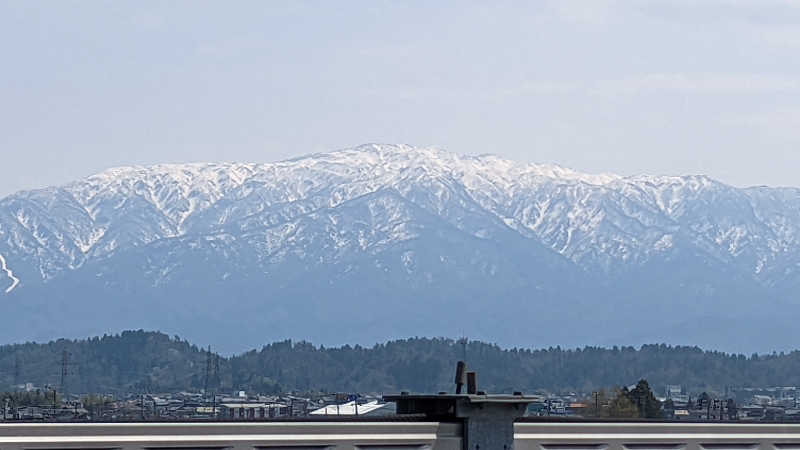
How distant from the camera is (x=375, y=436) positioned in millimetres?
32719

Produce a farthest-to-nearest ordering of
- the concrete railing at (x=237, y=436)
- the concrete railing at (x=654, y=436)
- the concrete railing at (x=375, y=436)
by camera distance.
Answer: the concrete railing at (x=654, y=436), the concrete railing at (x=375, y=436), the concrete railing at (x=237, y=436)

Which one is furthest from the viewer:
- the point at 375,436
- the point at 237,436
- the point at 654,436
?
the point at 654,436

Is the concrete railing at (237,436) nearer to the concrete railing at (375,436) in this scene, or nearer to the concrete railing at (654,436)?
the concrete railing at (375,436)

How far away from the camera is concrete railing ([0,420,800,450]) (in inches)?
1171

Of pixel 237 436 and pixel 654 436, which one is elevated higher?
pixel 654 436

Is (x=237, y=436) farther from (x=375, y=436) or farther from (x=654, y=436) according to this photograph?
(x=654, y=436)

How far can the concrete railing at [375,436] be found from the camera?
2975cm

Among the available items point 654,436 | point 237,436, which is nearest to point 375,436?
point 237,436

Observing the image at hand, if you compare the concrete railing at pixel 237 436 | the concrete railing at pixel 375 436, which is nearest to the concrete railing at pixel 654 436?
the concrete railing at pixel 375 436

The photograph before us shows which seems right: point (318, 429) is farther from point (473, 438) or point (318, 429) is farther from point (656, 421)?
point (656, 421)

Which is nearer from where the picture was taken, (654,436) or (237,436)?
(237,436)

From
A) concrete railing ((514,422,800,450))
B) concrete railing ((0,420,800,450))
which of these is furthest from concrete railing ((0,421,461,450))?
concrete railing ((514,422,800,450))

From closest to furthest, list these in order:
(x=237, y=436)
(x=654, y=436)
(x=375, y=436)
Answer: (x=237, y=436)
(x=375, y=436)
(x=654, y=436)

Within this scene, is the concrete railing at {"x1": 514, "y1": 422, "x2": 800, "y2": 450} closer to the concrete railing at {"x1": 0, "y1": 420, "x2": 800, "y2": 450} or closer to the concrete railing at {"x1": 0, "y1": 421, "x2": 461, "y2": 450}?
the concrete railing at {"x1": 0, "y1": 420, "x2": 800, "y2": 450}
